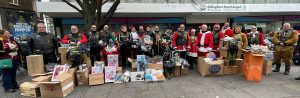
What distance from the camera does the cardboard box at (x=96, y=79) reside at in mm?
5602

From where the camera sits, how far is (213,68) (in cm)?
621

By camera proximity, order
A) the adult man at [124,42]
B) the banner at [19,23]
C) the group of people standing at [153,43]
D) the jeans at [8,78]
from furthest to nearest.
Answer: the banner at [19,23] < the adult man at [124,42] < the group of people standing at [153,43] < the jeans at [8,78]

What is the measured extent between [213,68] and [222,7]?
10.3 metres

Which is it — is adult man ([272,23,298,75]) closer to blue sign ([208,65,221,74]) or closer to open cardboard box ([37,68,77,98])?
blue sign ([208,65,221,74])

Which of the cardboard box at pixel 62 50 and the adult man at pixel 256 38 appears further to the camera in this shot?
the adult man at pixel 256 38

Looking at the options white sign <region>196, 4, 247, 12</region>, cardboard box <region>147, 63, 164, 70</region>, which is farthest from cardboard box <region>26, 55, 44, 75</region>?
white sign <region>196, 4, 247, 12</region>

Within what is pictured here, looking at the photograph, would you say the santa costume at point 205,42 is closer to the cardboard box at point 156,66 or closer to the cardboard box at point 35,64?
the cardboard box at point 156,66

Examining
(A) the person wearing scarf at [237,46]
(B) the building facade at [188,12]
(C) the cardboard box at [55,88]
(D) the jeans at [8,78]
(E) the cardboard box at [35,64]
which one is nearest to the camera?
(C) the cardboard box at [55,88]

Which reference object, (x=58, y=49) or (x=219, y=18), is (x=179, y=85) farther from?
(x=219, y=18)

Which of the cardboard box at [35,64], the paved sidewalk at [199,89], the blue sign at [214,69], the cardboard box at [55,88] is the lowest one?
the paved sidewalk at [199,89]

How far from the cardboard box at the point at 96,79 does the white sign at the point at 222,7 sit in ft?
36.8

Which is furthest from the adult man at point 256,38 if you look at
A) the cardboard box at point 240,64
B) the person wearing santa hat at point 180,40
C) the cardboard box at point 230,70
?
the person wearing santa hat at point 180,40

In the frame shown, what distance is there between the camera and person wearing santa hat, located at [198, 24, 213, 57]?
6703 millimetres

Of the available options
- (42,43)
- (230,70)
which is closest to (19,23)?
(42,43)
